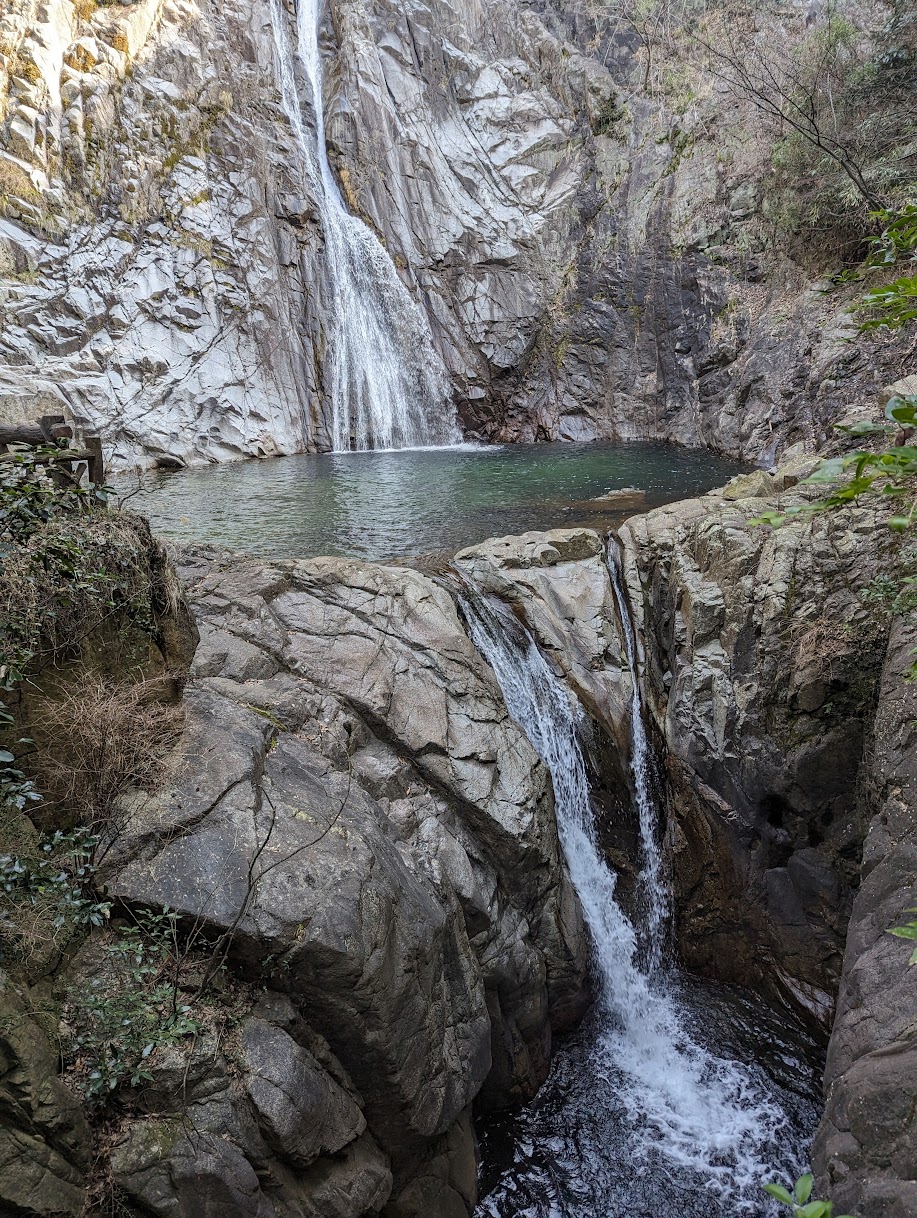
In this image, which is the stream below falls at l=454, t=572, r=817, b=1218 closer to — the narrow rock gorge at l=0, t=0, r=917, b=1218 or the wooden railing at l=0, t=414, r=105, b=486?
the narrow rock gorge at l=0, t=0, r=917, b=1218

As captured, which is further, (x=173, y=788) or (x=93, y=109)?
(x=93, y=109)

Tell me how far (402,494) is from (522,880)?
10127mm

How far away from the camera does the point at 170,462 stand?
63.8 feet

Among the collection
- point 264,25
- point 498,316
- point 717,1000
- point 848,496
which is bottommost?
point 717,1000

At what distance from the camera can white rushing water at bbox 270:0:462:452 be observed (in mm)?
23250

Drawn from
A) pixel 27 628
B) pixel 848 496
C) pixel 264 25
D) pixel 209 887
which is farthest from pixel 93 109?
pixel 848 496

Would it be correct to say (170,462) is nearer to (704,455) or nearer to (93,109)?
(93,109)

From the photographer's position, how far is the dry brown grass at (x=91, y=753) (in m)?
3.97

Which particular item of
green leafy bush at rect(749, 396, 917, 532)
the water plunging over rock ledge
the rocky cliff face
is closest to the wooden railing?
the water plunging over rock ledge

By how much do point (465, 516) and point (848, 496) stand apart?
11389mm

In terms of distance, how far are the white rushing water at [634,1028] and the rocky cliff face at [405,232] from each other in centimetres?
1275

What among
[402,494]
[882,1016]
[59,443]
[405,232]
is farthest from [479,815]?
[405,232]

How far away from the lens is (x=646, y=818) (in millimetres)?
7848

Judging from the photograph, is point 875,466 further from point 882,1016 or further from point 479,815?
point 479,815
